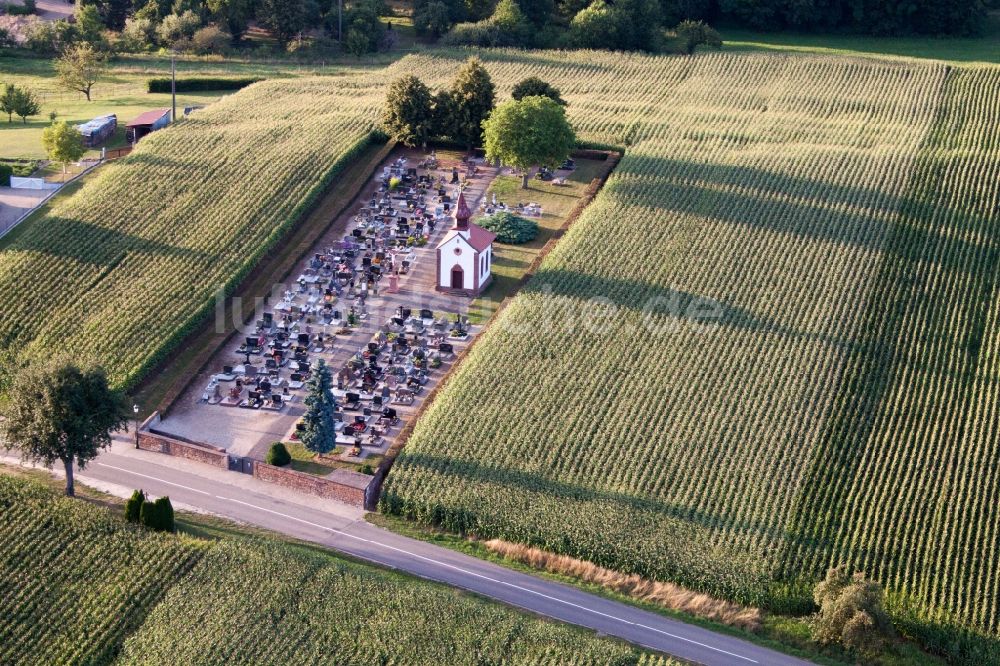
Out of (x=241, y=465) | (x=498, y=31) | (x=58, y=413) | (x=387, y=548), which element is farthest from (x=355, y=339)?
(x=498, y=31)

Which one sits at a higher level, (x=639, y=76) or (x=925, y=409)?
(x=639, y=76)

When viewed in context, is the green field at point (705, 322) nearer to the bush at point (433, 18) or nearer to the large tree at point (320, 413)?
the large tree at point (320, 413)

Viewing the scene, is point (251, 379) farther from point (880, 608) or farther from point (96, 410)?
point (880, 608)

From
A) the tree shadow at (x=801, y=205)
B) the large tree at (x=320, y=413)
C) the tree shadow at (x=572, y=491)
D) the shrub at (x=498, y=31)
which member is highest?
the shrub at (x=498, y=31)

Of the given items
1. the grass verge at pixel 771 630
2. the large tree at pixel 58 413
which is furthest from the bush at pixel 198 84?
the grass verge at pixel 771 630

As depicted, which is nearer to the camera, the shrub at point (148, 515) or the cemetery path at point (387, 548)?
the cemetery path at point (387, 548)

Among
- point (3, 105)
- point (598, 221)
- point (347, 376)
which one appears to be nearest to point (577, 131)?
point (598, 221)
